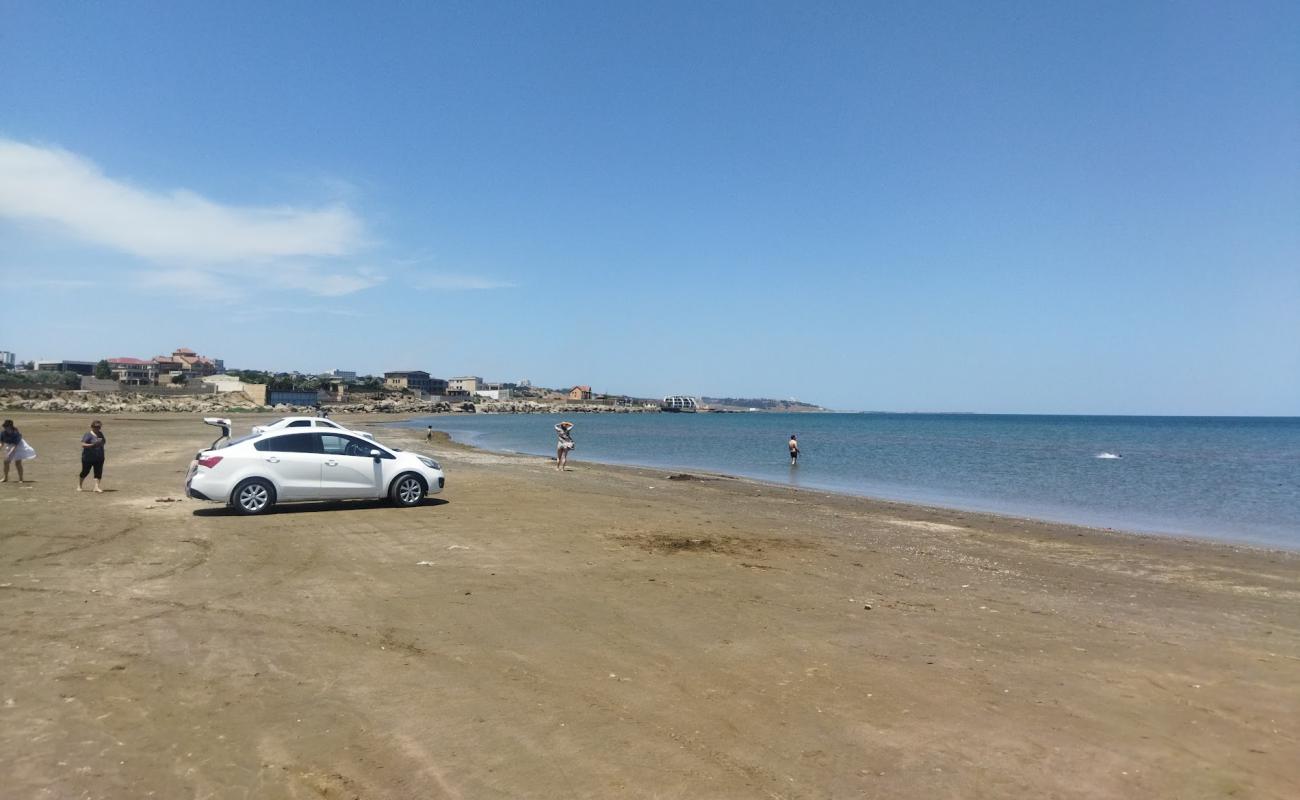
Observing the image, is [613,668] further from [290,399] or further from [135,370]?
[135,370]

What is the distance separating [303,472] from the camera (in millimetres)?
15484

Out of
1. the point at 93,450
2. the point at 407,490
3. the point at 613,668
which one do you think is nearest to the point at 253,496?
A: the point at 407,490

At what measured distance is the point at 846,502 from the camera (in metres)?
23.6

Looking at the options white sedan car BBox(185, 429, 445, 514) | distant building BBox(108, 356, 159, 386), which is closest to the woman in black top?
white sedan car BBox(185, 429, 445, 514)

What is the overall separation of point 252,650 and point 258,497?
9088 mm

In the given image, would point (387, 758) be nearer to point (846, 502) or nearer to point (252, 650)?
point (252, 650)

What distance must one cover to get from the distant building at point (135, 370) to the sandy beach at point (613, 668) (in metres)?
177

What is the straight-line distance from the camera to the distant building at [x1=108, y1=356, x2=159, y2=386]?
545 feet

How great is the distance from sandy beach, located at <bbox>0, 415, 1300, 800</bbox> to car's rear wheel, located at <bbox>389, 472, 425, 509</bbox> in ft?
8.58

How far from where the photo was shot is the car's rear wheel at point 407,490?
16422mm

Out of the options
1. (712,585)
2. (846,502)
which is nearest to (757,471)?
(846,502)

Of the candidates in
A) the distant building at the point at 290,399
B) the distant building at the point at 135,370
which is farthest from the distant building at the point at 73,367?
the distant building at the point at 290,399

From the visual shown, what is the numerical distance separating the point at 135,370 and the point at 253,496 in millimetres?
195290

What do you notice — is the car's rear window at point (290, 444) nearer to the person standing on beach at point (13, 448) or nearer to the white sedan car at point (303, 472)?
the white sedan car at point (303, 472)
